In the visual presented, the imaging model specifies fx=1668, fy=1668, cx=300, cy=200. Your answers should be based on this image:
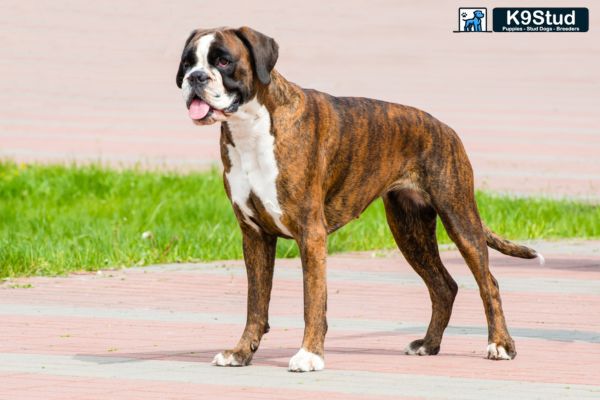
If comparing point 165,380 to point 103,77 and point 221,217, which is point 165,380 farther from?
Result: point 103,77

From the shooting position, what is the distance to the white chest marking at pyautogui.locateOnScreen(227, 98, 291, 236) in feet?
25.7

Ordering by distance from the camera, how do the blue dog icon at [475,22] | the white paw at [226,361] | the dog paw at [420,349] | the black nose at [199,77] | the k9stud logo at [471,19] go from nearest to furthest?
1. the black nose at [199,77]
2. the white paw at [226,361]
3. the dog paw at [420,349]
4. the k9stud logo at [471,19]
5. the blue dog icon at [475,22]

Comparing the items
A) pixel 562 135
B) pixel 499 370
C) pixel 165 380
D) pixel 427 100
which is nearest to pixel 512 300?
pixel 499 370

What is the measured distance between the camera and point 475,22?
3659 cm

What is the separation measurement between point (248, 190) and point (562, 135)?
1688 centimetres

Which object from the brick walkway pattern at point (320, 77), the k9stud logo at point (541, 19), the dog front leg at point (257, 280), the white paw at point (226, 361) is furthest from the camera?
the k9stud logo at point (541, 19)

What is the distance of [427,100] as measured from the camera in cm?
2781

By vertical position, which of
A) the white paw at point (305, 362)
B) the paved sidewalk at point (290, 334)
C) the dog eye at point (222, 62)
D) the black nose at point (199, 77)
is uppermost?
the dog eye at point (222, 62)

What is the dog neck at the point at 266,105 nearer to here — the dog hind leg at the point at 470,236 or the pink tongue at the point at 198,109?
the pink tongue at the point at 198,109

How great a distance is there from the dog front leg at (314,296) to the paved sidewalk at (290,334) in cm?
12

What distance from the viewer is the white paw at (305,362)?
308 inches

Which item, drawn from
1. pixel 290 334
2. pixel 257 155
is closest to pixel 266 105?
pixel 257 155

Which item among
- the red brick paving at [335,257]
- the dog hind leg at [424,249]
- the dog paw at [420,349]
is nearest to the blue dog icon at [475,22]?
the red brick paving at [335,257]

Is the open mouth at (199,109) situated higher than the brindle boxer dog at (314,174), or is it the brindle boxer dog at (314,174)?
the open mouth at (199,109)
